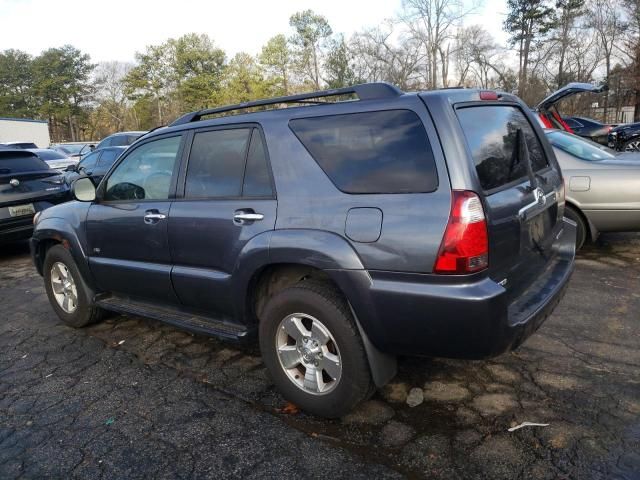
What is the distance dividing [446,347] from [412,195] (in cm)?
76

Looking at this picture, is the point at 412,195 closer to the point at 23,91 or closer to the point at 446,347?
the point at 446,347

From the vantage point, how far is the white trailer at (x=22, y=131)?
41097 mm

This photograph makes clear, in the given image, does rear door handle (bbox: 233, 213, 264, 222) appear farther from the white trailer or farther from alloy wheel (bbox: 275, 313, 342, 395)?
the white trailer

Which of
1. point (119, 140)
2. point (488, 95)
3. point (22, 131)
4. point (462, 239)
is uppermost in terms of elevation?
point (22, 131)

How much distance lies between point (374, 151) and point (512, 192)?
0.78 metres

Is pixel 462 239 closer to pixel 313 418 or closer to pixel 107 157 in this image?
pixel 313 418

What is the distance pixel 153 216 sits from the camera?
3586 mm

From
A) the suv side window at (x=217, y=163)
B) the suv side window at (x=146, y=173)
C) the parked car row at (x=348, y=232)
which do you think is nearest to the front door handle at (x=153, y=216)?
the parked car row at (x=348, y=232)

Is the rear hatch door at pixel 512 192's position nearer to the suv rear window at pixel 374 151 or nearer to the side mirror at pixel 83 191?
the suv rear window at pixel 374 151

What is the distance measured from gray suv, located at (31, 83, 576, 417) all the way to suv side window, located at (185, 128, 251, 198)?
11mm

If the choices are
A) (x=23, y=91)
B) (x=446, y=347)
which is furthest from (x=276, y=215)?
(x=23, y=91)

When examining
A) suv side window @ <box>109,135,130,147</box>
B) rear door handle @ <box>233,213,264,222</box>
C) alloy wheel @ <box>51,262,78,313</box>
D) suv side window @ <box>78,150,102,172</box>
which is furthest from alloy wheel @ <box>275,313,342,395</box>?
suv side window @ <box>109,135,130,147</box>

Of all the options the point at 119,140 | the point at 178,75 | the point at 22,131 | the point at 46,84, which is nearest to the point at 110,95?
the point at 46,84

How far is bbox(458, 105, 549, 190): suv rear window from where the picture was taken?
256 cm
